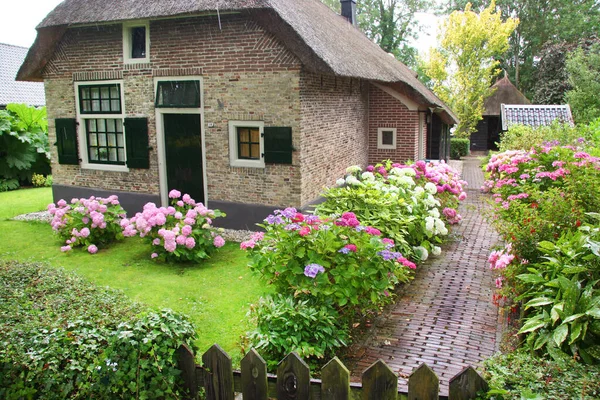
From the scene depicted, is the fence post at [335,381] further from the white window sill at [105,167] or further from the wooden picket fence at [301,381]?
the white window sill at [105,167]

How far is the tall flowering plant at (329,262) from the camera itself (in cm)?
494

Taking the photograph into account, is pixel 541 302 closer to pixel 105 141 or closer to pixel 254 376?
pixel 254 376

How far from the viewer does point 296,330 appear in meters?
4.68

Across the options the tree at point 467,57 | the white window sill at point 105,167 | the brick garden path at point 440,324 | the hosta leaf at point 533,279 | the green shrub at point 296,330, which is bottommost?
the brick garden path at point 440,324

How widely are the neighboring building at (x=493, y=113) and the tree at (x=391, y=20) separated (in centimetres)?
665

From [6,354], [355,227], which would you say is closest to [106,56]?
[355,227]

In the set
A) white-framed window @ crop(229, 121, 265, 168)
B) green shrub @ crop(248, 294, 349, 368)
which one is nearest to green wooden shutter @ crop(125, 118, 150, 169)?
white-framed window @ crop(229, 121, 265, 168)

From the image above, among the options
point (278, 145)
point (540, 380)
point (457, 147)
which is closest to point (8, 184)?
point (278, 145)

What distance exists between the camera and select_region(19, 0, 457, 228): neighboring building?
9.48m

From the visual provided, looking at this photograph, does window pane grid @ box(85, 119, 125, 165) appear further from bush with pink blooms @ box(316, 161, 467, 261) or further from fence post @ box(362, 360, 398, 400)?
fence post @ box(362, 360, 398, 400)

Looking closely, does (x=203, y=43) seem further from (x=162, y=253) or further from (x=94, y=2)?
(x=162, y=253)

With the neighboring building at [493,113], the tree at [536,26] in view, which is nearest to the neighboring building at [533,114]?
the neighboring building at [493,113]

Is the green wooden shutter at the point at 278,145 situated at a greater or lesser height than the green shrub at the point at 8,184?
greater

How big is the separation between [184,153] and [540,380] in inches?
354
